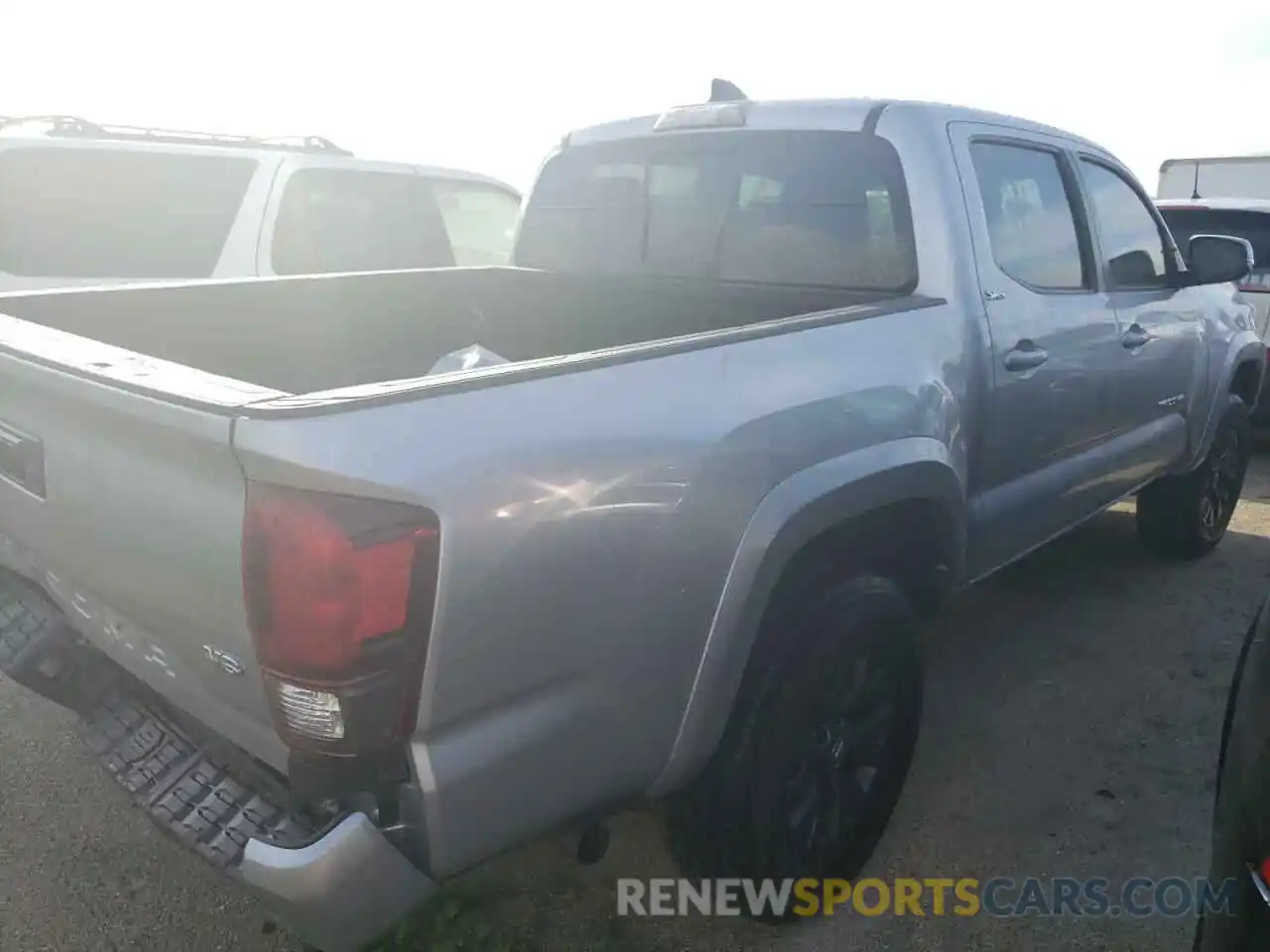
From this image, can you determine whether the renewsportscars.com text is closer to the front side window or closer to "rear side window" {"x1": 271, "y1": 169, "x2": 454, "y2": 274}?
the front side window

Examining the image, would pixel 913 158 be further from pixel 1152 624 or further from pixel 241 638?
pixel 1152 624

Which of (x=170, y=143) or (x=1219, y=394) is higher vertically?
(x=170, y=143)

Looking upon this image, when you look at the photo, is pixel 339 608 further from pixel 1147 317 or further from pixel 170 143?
pixel 170 143

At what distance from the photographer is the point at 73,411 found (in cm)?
192

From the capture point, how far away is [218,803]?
1.86 meters

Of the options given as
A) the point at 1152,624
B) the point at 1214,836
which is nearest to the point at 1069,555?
the point at 1152,624

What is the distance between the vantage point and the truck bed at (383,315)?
2834 mm

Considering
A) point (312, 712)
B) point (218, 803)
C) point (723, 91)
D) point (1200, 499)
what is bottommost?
point (1200, 499)

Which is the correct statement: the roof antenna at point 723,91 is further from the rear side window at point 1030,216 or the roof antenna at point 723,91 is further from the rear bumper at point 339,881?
the rear bumper at point 339,881

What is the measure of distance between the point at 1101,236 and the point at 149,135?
17.0 feet

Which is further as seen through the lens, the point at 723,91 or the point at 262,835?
the point at 723,91

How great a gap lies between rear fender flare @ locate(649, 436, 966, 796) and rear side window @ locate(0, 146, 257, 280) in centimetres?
426

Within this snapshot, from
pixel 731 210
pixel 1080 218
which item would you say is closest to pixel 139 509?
pixel 731 210

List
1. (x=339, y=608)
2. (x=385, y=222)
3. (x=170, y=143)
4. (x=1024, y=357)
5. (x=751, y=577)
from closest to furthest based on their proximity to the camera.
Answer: (x=339, y=608)
(x=751, y=577)
(x=1024, y=357)
(x=170, y=143)
(x=385, y=222)
